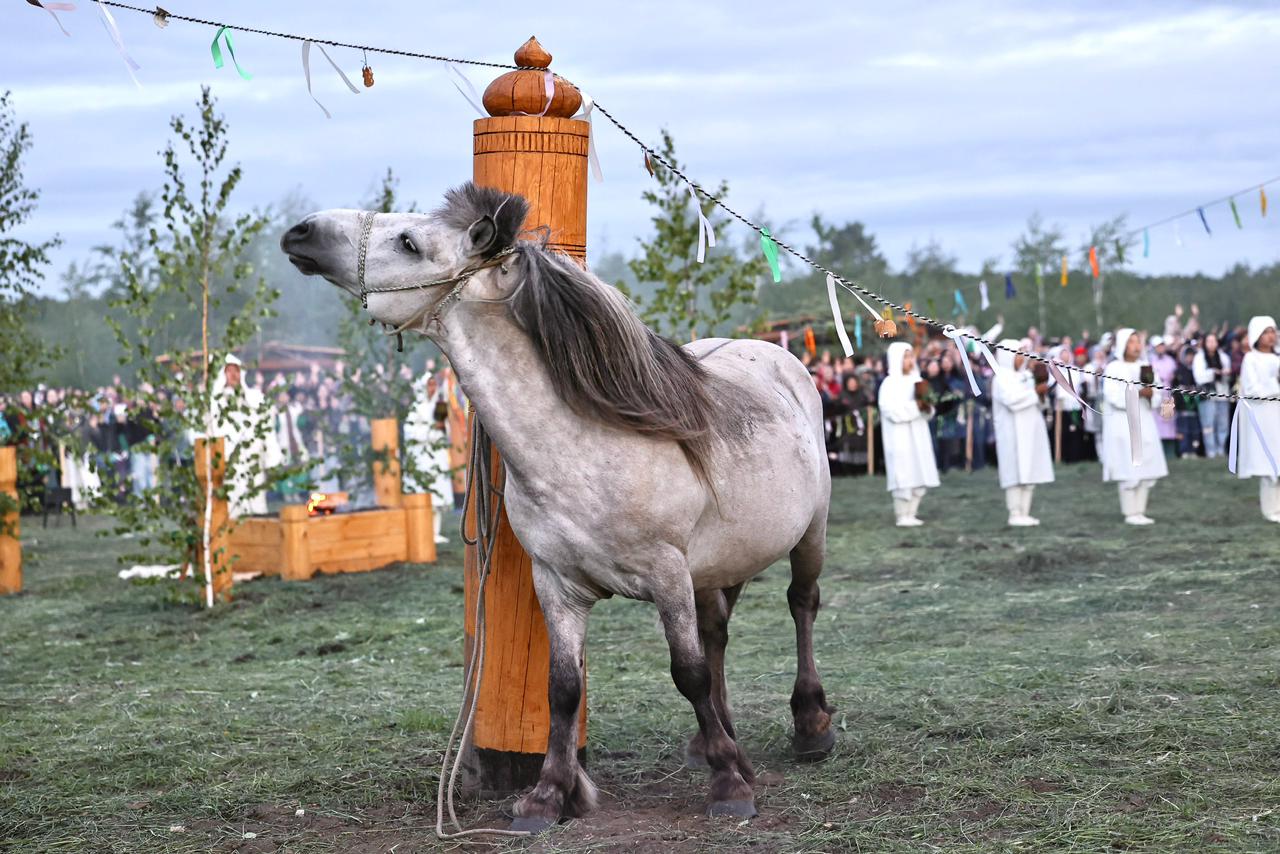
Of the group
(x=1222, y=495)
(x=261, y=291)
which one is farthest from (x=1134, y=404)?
(x=1222, y=495)

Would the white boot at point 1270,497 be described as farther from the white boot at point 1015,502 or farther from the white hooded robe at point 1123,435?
the white boot at point 1015,502

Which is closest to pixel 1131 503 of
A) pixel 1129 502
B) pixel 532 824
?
pixel 1129 502

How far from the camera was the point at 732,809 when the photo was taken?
4.52 meters

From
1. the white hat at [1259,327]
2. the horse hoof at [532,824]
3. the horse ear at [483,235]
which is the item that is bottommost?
the horse hoof at [532,824]

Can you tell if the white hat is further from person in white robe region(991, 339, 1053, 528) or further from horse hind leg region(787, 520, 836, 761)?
horse hind leg region(787, 520, 836, 761)

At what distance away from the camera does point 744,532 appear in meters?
4.70

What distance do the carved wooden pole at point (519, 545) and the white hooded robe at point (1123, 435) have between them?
10342mm

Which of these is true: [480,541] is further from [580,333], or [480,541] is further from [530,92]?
[530,92]

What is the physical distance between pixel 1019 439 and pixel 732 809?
443 inches

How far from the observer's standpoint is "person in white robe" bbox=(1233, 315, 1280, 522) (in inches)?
538

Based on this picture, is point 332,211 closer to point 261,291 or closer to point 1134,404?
point 1134,404

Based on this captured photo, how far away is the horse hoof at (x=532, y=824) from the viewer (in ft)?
14.5

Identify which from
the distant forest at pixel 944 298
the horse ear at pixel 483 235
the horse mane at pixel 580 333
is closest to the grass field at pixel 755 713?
the horse mane at pixel 580 333

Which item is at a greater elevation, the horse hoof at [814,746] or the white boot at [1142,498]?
the white boot at [1142,498]
